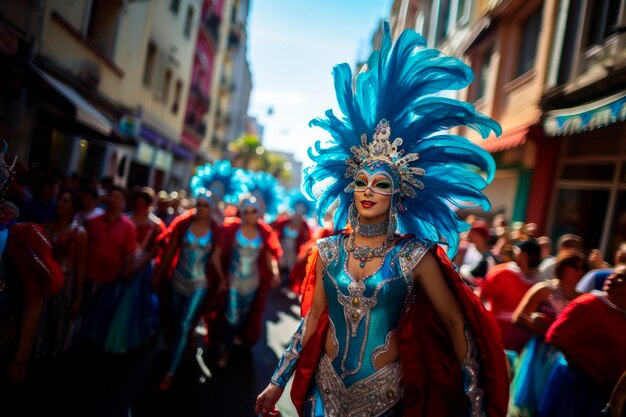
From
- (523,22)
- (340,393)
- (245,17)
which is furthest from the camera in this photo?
(245,17)

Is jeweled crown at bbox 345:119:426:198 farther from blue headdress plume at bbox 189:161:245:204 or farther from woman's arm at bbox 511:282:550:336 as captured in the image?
blue headdress plume at bbox 189:161:245:204

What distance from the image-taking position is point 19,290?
2455 millimetres

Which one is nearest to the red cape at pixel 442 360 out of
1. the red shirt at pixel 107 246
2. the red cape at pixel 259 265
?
the red cape at pixel 259 265

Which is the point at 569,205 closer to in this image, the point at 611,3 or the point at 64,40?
the point at 611,3

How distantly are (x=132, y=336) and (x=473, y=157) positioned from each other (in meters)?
4.32

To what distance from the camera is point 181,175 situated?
25.3 metres

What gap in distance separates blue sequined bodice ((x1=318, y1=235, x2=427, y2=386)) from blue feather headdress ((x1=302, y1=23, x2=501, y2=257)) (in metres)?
0.23

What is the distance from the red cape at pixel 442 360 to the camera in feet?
6.30

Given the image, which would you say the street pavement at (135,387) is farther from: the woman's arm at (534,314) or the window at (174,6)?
the window at (174,6)

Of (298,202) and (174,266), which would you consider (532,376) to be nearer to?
(174,266)

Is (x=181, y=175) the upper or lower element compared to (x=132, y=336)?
upper

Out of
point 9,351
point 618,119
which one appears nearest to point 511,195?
point 618,119

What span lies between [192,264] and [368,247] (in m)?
2.86

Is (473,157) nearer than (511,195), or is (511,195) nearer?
(473,157)
